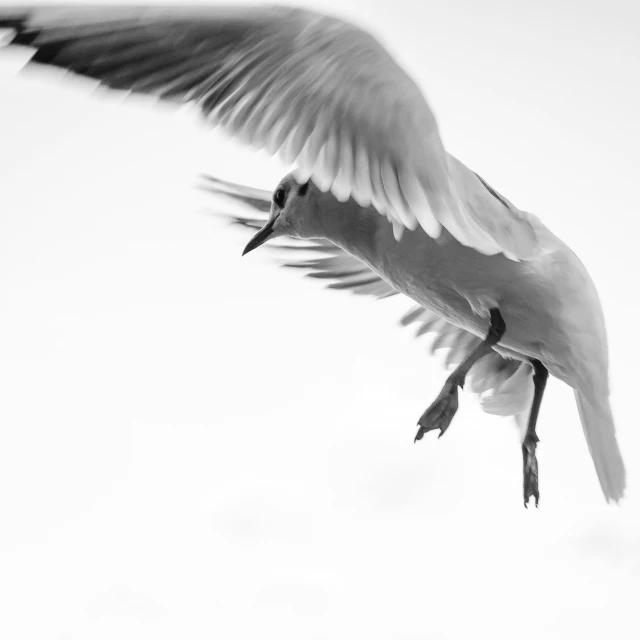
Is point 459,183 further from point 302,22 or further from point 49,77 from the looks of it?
point 49,77

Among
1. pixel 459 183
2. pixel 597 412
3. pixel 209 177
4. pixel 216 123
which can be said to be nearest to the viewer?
pixel 216 123

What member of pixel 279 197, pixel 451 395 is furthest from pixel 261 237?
pixel 451 395

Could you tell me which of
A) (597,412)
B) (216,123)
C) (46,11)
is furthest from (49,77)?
(597,412)

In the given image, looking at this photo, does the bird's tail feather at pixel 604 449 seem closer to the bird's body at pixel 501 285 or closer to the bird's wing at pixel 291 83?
the bird's body at pixel 501 285

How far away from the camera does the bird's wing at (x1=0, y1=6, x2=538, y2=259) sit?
0.52 m

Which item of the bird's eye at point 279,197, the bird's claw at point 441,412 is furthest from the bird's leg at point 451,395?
the bird's eye at point 279,197

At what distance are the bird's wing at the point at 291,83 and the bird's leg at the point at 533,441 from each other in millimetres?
263

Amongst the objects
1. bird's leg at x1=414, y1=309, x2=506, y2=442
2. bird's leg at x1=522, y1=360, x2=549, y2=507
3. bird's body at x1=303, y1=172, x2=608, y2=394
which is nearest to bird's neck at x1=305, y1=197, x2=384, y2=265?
bird's body at x1=303, y1=172, x2=608, y2=394

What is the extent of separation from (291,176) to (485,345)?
25cm

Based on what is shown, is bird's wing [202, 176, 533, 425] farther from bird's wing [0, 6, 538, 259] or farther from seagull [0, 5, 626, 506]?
bird's wing [0, 6, 538, 259]

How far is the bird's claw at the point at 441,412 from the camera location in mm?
757

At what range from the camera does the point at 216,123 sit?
61 centimetres

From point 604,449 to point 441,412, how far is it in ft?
0.69

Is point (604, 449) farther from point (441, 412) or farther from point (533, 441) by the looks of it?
point (441, 412)
